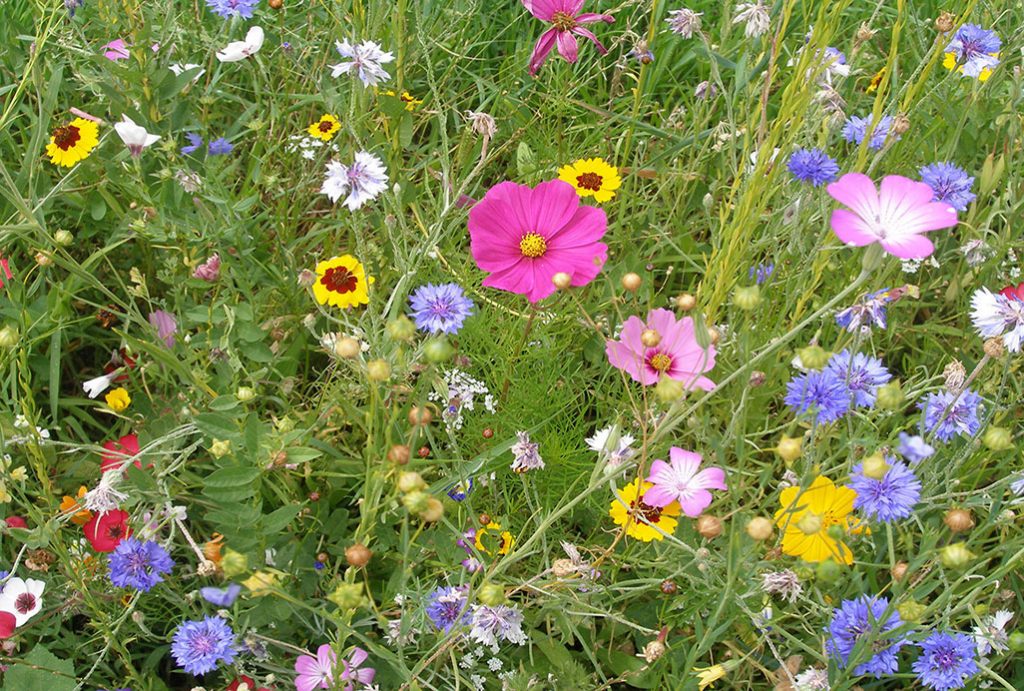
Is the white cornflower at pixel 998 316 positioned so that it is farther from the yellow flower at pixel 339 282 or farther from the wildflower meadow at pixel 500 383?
the yellow flower at pixel 339 282

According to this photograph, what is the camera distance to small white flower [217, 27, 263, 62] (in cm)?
133

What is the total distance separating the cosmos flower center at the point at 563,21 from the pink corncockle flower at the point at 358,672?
85 cm

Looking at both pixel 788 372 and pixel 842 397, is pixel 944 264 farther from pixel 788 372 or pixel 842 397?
pixel 842 397

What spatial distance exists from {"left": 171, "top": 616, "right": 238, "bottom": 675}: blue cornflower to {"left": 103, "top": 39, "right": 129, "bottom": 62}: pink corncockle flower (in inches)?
30.1

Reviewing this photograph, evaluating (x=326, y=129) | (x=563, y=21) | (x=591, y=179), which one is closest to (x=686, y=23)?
(x=563, y=21)

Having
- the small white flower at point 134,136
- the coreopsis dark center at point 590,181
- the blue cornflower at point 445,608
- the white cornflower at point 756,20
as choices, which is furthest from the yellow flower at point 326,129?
the blue cornflower at point 445,608

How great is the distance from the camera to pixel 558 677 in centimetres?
108

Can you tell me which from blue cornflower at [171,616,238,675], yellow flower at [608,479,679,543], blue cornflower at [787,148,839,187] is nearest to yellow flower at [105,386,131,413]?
blue cornflower at [171,616,238,675]

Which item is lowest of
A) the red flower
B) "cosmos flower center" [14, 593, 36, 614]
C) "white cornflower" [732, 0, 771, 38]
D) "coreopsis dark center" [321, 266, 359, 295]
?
"cosmos flower center" [14, 593, 36, 614]

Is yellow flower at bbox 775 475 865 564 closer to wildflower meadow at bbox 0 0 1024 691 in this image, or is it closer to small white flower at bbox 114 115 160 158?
wildflower meadow at bbox 0 0 1024 691

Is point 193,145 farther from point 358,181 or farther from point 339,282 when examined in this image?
point 358,181

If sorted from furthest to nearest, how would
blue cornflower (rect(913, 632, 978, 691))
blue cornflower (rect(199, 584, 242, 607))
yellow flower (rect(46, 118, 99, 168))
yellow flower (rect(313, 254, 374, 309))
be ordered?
yellow flower (rect(46, 118, 99, 168)), yellow flower (rect(313, 254, 374, 309)), blue cornflower (rect(913, 632, 978, 691)), blue cornflower (rect(199, 584, 242, 607))

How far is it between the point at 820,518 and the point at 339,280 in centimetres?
64

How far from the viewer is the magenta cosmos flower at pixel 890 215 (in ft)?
2.74
